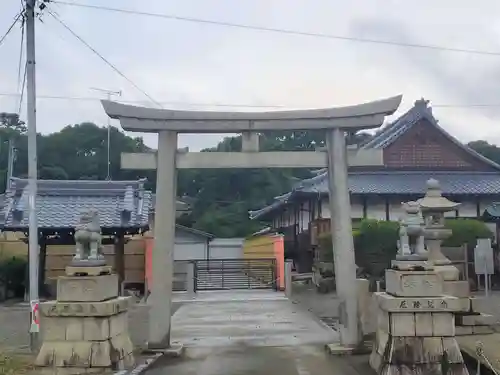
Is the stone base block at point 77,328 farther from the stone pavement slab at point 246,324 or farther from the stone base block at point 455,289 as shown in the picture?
the stone base block at point 455,289

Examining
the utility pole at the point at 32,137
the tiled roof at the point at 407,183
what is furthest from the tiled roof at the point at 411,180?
the utility pole at the point at 32,137

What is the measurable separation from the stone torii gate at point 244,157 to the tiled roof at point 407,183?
60.3 feet

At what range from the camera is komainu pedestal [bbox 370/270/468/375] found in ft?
29.1

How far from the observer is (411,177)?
32156mm

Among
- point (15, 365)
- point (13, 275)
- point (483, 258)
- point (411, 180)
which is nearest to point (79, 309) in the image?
point (15, 365)

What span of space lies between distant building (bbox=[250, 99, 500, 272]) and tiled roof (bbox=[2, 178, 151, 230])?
9.27 metres

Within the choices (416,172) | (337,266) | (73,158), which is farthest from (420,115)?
(73,158)

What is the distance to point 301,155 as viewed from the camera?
12320 mm

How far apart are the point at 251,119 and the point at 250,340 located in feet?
A: 16.5

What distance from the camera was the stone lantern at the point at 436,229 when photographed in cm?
1299

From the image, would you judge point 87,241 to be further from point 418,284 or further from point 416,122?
point 416,122

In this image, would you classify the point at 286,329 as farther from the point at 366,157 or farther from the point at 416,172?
the point at 416,172

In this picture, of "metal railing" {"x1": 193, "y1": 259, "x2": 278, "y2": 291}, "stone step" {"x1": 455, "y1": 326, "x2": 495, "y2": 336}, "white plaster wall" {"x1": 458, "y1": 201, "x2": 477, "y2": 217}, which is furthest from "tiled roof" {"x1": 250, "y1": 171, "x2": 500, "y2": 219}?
"stone step" {"x1": 455, "y1": 326, "x2": 495, "y2": 336}

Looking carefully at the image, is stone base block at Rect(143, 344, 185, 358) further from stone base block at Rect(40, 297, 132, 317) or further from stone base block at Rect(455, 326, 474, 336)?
stone base block at Rect(455, 326, 474, 336)
